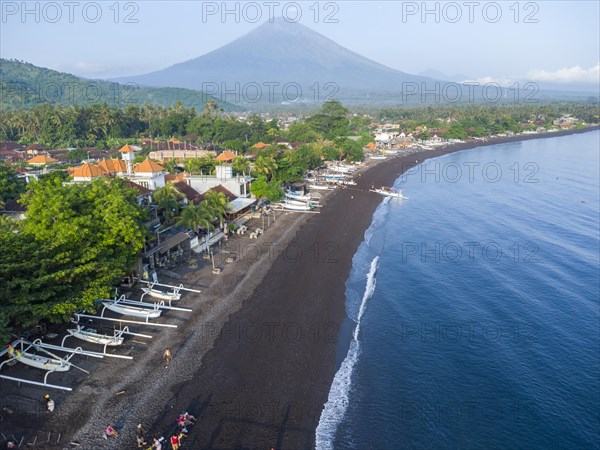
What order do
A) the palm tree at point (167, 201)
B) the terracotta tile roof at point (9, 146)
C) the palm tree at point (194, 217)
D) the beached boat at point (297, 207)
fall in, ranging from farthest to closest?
→ the terracotta tile roof at point (9, 146), the beached boat at point (297, 207), the palm tree at point (167, 201), the palm tree at point (194, 217)

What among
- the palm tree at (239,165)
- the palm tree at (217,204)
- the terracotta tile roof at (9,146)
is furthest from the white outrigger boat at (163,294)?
the terracotta tile roof at (9,146)

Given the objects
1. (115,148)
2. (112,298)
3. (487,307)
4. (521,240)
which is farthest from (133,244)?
(115,148)

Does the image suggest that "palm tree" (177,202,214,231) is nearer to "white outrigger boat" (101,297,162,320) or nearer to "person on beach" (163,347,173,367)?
"white outrigger boat" (101,297,162,320)

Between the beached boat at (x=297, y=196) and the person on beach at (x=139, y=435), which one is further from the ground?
the beached boat at (x=297, y=196)

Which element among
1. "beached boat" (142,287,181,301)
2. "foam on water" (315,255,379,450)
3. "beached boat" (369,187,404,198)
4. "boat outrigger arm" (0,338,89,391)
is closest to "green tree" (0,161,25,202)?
"beached boat" (142,287,181,301)

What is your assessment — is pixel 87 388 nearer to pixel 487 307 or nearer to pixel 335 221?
pixel 487 307

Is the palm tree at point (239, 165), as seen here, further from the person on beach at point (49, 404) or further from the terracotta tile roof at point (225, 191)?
the person on beach at point (49, 404)
